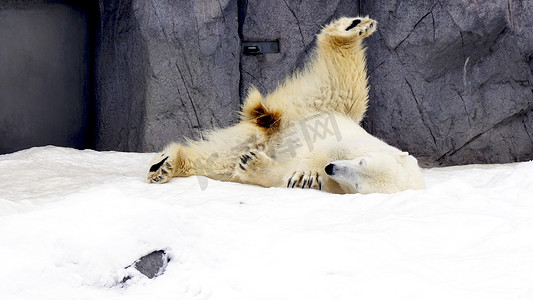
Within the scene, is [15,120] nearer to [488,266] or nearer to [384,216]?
[384,216]

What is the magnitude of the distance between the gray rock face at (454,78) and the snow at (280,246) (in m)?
2.27

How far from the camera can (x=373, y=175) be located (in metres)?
3.02

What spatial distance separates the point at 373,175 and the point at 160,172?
1112 mm

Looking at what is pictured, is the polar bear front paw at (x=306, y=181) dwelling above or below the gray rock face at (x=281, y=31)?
below

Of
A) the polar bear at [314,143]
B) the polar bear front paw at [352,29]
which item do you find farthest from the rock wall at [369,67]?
the polar bear front paw at [352,29]

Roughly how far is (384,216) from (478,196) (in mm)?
464

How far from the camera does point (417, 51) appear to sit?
195 inches

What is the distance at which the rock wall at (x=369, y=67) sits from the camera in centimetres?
475

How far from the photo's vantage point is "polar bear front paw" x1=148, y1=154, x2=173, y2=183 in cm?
336

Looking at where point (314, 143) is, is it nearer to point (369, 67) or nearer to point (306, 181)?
point (306, 181)

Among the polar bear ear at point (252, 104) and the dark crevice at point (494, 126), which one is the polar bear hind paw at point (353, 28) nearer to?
the polar bear ear at point (252, 104)

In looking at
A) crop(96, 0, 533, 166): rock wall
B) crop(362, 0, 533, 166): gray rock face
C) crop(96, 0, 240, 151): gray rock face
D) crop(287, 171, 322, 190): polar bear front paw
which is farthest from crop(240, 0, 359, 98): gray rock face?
crop(287, 171, 322, 190): polar bear front paw

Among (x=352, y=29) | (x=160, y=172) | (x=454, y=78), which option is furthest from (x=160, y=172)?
(x=454, y=78)

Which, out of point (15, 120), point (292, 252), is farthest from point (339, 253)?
point (15, 120)
